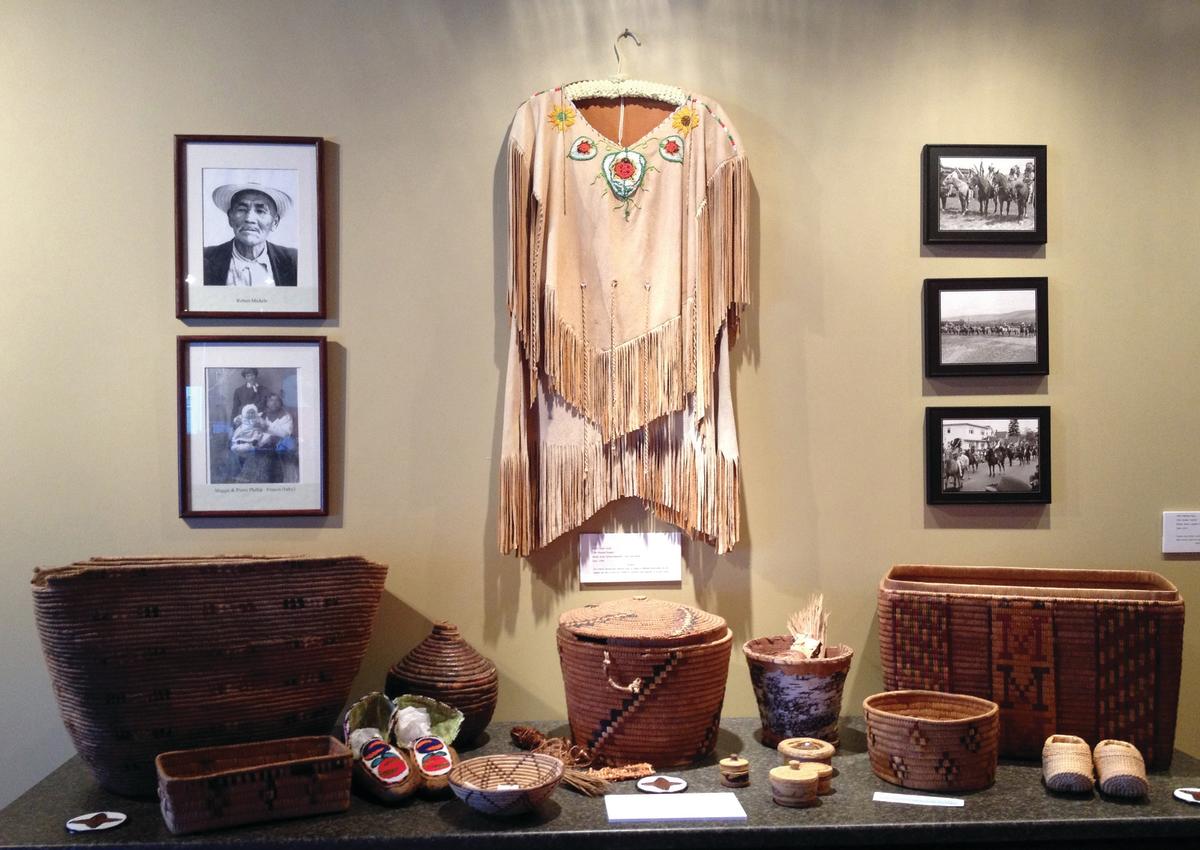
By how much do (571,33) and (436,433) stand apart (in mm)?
969

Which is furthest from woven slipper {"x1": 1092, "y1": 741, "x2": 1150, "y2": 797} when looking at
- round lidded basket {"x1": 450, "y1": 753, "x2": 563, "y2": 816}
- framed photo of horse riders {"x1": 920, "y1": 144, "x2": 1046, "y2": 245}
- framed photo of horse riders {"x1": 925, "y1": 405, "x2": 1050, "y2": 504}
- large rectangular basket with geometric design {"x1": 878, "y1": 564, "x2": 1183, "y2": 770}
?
framed photo of horse riders {"x1": 920, "y1": 144, "x2": 1046, "y2": 245}

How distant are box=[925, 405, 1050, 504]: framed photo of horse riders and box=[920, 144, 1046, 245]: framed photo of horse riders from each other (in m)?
0.40

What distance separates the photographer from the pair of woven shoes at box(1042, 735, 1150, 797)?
5.69ft

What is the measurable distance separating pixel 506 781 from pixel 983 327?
4.76 feet

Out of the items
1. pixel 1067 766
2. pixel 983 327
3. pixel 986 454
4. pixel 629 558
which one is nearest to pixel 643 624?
pixel 629 558

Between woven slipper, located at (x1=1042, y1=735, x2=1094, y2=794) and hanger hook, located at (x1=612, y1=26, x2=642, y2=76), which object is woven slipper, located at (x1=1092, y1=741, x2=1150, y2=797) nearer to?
woven slipper, located at (x1=1042, y1=735, x2=1094, y2=794)

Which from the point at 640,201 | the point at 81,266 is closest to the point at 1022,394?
the point at 640,201

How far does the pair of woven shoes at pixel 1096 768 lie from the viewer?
173 centimetres

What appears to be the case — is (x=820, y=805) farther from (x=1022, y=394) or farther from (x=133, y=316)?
(x=133, y=316)

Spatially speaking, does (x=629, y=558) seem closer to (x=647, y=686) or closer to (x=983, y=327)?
(x=647, y=686)

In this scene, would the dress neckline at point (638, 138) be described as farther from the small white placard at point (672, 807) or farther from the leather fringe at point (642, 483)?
the small white placard at point (672, 807)

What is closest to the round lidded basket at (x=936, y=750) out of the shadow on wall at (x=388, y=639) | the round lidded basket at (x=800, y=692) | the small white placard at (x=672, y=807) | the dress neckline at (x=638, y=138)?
the round lidded basket at (x=800, y=692)

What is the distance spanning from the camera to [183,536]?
2.22m

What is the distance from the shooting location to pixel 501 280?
7.47 ft
